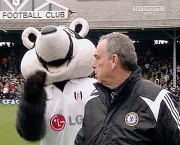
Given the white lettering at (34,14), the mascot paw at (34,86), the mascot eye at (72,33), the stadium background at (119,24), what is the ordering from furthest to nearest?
the white lettering at (34,14), the stadium background at (119,24), the mascot eye at (72,33), the mascot paw at (34,86)

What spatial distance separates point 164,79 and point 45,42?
2386 cm

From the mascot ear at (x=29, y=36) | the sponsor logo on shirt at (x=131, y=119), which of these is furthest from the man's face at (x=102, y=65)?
the mascot ear at (x=29, y=36)

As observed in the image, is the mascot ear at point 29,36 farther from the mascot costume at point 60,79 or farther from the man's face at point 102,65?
the man's face at point 102,65

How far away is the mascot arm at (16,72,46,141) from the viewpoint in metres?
4.24

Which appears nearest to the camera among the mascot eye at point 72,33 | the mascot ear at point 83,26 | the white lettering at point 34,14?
the mascot eye at point 72,33

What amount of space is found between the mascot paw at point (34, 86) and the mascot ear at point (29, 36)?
776mm

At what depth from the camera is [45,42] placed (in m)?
4.66

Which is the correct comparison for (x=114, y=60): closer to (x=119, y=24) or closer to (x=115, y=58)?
(x=115, y=58)

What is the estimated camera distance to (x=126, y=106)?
3477mm

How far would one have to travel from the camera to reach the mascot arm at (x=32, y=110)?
4242 mm

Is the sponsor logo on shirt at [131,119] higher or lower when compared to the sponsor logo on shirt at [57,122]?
higher

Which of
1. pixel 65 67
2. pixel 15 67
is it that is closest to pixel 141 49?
pixel 15 67

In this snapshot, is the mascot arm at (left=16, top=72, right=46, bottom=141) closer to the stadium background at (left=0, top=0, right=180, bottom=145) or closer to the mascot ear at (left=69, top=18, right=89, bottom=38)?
the mascot ear at (left=69, top=18, right=89, bottom=38)

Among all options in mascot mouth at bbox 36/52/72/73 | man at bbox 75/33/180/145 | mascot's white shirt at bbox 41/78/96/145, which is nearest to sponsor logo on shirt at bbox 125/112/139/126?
man at bbox 75/33/180/145
